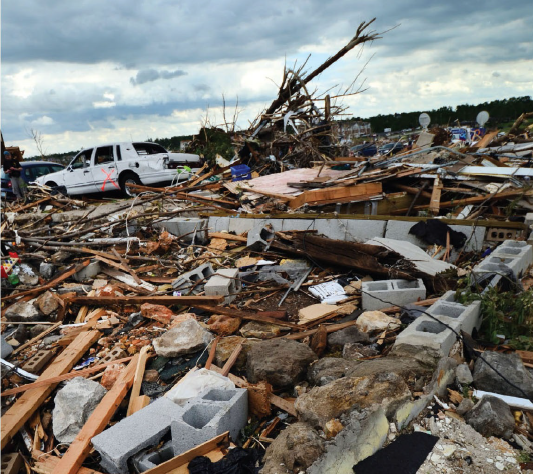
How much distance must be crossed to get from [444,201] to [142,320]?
6404 mm

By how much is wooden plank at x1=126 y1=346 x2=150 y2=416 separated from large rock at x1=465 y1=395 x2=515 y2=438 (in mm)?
2924

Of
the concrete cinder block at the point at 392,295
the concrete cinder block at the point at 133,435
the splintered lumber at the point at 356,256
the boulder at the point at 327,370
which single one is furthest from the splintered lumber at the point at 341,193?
the concrete cinder block at the point at 133,435

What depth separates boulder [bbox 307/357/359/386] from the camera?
3.42m

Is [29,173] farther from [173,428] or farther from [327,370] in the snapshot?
[327,370]

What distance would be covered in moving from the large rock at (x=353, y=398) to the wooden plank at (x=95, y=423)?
6.11 ft

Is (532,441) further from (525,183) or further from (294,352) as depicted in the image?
(525,183)

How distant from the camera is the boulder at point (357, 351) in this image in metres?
3.94

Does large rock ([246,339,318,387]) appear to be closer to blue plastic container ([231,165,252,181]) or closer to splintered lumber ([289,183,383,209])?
splintered lumber ([289,183,383,209])

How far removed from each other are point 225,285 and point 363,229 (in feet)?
9.59

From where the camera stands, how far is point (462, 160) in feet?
30.1

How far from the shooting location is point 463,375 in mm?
3215

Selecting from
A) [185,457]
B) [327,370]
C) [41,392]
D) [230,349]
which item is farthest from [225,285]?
[185,457]

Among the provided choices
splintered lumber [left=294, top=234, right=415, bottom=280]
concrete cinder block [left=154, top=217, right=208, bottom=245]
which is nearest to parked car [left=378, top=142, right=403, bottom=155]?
concrete cinder block [left=154, top=217, right=208, bottom=245]

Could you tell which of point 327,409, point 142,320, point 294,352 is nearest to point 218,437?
point 327,409
